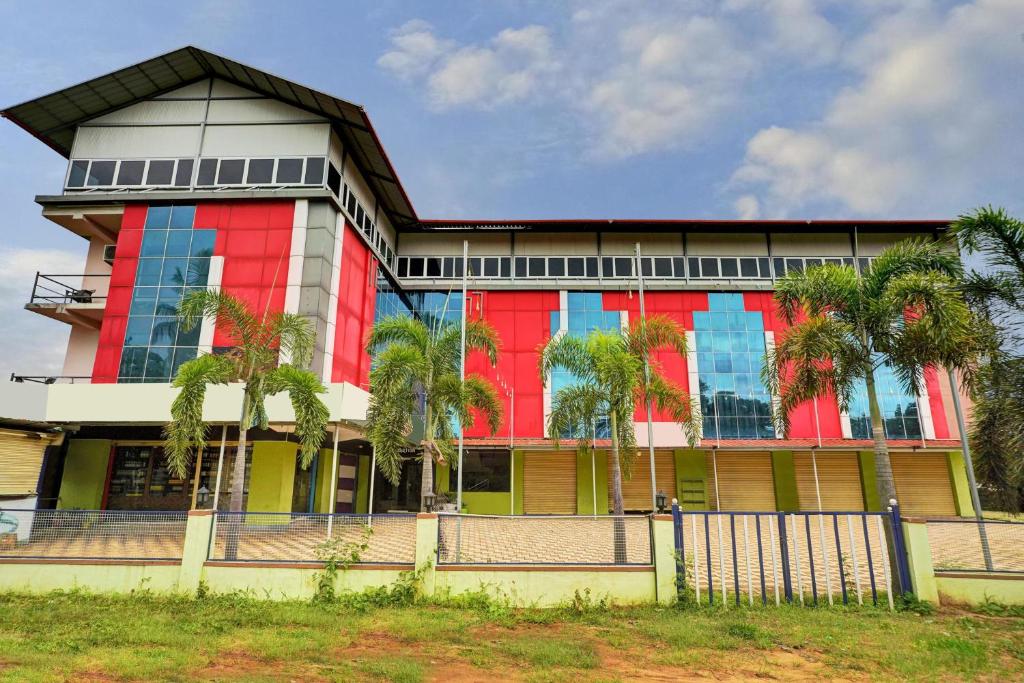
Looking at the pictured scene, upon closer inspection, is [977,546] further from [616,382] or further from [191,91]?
[191,91]

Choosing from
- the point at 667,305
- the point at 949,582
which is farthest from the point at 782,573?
the point at 667,305

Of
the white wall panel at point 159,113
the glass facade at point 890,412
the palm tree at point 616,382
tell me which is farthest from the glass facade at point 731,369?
the white wall panel at point 159,113

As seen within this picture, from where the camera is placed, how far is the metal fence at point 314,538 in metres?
11.0

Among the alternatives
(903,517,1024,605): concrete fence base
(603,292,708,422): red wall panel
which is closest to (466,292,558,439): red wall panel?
(603,292,708,422): red wall panel

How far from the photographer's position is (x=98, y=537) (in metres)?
11.2

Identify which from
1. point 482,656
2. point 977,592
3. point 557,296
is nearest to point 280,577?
point 482,656

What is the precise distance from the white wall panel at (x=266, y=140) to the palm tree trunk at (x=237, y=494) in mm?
12693

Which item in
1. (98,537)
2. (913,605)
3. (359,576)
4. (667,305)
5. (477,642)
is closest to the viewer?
(477,642)

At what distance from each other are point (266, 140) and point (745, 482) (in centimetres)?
2770

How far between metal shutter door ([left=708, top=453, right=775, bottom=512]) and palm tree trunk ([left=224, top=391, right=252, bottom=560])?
2317 centimetres

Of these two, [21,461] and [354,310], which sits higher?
[354,310]

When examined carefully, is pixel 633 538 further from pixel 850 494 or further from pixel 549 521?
pixel 850 494

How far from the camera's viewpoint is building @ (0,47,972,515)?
2195 cm

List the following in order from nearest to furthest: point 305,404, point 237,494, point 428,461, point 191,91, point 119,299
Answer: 1. point 237,494
2. point 305,404
3. point 428,461
4. point 119,299
5. point 191,91
